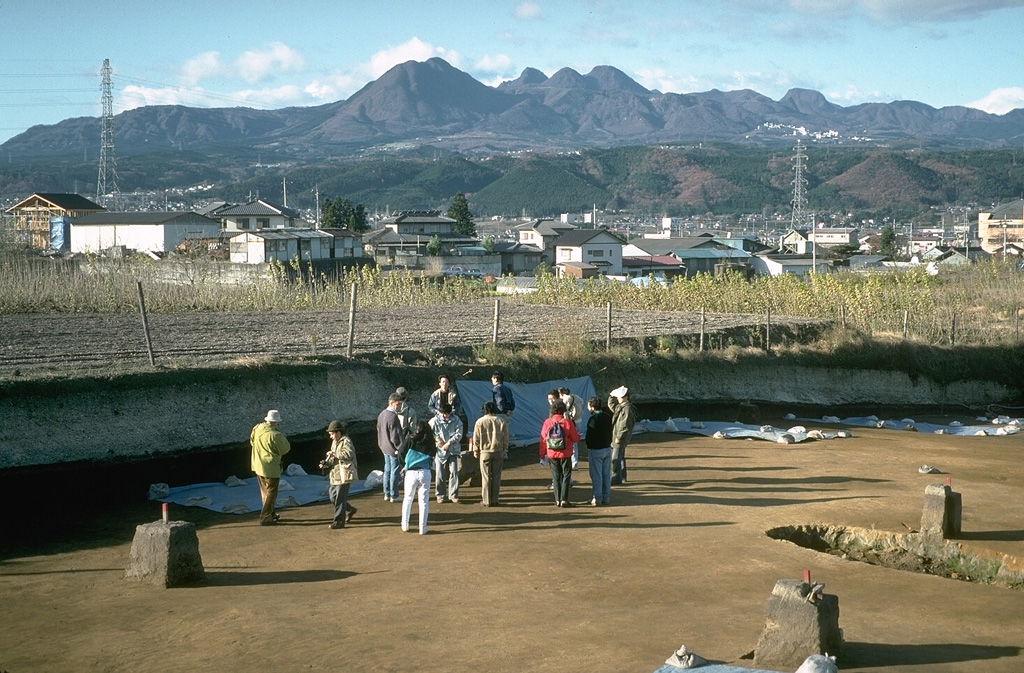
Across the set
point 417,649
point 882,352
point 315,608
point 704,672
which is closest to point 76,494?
point 315,608

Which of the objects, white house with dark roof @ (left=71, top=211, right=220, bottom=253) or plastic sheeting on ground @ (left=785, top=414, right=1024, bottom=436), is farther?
white house with dark roof @ (left=71, top=211, right=220, bottom=253)

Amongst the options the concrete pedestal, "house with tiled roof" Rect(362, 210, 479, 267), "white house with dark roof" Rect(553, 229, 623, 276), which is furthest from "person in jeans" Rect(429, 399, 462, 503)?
"white house with dark roof" Rect(553, 229, 623, 276)

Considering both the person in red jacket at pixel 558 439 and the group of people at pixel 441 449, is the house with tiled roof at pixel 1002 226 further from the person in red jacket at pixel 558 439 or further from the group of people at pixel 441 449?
the person in red jacket at pixel 558 439

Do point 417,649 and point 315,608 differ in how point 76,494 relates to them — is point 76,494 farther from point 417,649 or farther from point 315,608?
point 417,649

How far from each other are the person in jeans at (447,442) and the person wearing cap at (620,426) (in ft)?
7.55

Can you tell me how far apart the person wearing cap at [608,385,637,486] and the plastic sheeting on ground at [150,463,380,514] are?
3437 mm

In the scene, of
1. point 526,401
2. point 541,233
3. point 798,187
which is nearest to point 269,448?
point 526,401

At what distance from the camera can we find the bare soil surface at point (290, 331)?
691 inches

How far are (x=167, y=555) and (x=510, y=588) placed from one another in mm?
3308

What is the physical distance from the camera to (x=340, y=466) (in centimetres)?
1159

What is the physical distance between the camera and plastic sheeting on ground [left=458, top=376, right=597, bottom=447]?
683 inches

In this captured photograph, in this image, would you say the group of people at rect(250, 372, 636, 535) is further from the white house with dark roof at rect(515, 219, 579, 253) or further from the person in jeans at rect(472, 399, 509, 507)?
the white house with dark roof at rect(515, 219, 579, 253)

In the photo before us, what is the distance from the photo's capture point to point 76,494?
44.0ft

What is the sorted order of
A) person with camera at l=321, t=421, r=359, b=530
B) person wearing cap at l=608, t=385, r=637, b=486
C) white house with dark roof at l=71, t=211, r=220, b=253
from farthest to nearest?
1. white house with dark roof at l=71, t=211, r=220, b=253
2. person wearing cap at l=608, t=385, r=637, b=486
3. person with camera at l=321, t=421, r=359, b=530
